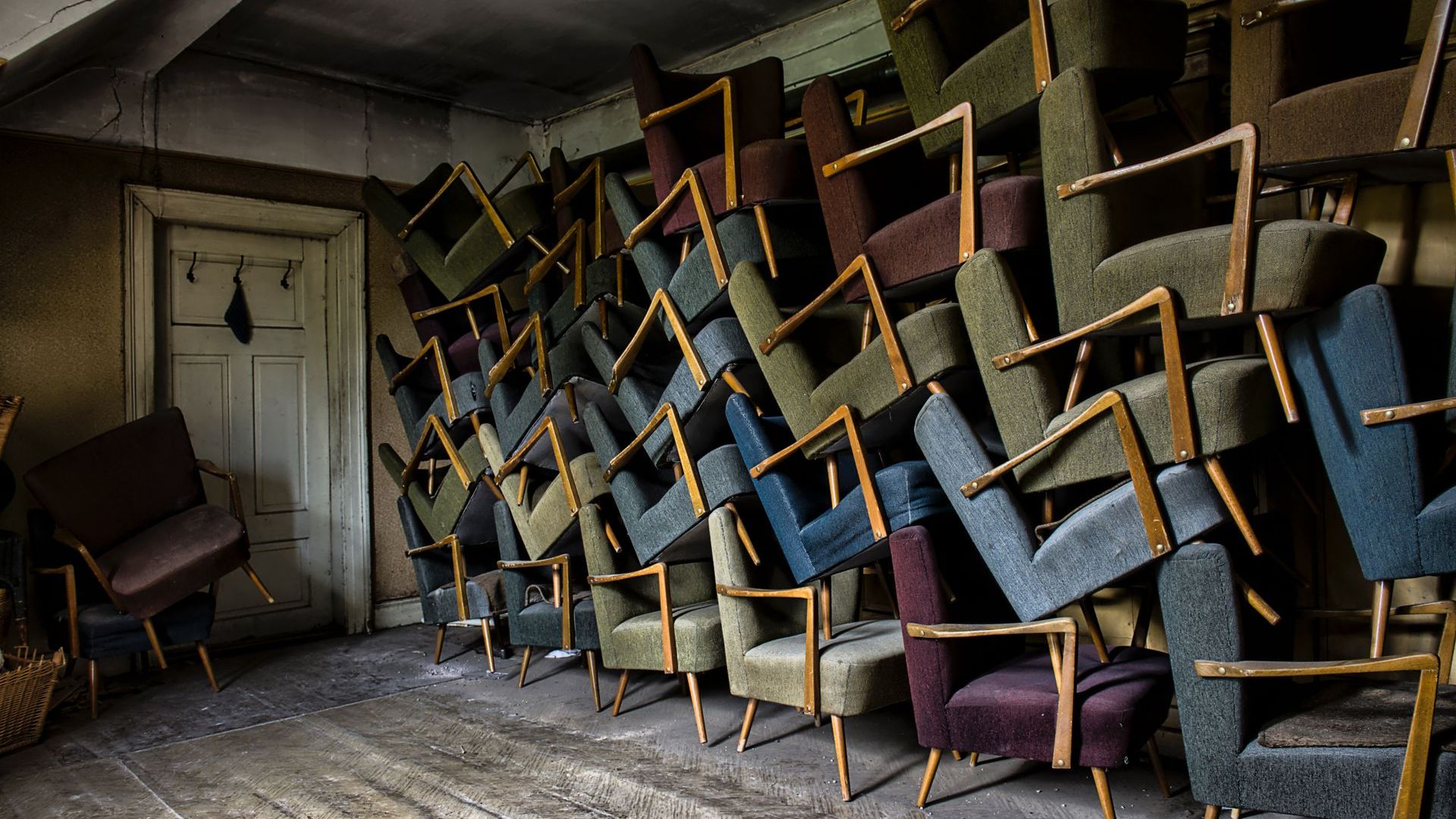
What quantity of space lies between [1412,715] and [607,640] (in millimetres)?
2683

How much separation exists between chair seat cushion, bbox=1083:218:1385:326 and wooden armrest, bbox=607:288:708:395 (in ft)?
5.24

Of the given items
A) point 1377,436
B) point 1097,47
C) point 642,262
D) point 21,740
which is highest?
point 1097,47

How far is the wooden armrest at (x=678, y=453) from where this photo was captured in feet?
12.4

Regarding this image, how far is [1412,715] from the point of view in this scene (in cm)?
225

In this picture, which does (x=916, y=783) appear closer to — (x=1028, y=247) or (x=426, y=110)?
(x=1028, y=247)

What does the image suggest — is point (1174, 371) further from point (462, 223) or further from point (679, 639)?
point (462, 223)

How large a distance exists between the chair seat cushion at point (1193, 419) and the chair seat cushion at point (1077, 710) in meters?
0.53

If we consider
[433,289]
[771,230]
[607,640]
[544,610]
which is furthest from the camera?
[433,289]

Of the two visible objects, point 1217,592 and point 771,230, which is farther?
point 771,230

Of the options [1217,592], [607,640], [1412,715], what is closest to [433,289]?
[607,640]

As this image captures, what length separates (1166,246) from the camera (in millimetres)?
2578

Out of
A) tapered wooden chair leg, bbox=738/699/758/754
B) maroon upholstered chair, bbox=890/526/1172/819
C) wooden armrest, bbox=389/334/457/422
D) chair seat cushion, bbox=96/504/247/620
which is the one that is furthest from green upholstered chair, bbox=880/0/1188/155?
chair seat cushion, bbox=96/504/247/620

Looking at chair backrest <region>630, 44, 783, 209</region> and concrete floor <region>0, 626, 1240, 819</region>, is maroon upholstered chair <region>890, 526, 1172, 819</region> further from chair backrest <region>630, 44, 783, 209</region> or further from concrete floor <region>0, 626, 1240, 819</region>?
chair backrest <region>630, 44, 783, 209</region>

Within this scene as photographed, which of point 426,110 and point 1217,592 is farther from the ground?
point 426,110
